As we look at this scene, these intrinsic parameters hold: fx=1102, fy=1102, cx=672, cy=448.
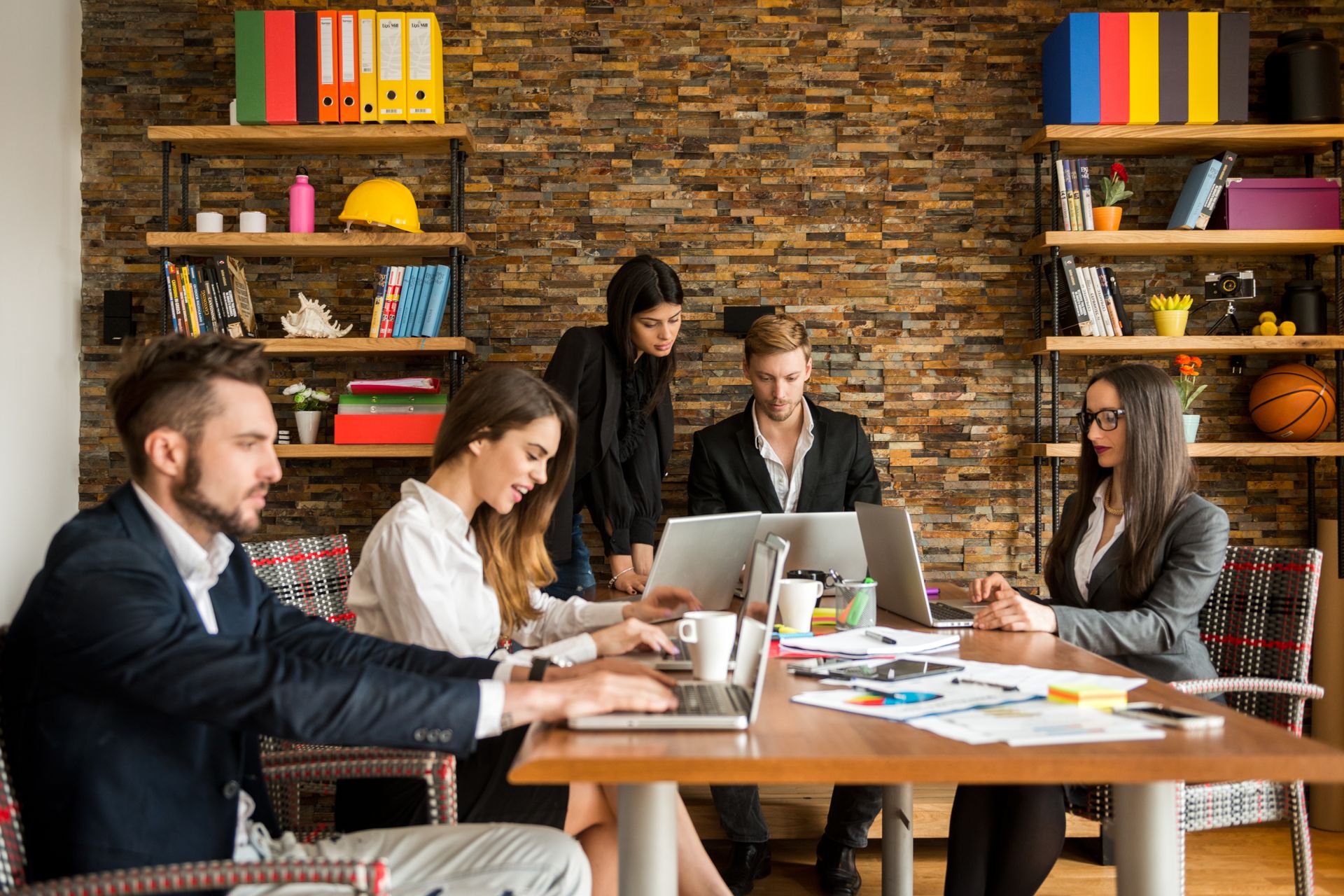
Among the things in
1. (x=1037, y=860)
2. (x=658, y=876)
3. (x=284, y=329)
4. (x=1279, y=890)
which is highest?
(x=284, y=329)

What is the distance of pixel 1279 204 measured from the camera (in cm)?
369

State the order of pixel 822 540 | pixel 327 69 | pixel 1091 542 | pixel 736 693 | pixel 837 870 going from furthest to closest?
1. pixel 327 69
2. pixel 837 870
3. pixel 822 540
4. pixel 1091 542
5. pixel 736 693

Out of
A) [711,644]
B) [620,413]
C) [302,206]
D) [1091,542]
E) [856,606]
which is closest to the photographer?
[711,644]

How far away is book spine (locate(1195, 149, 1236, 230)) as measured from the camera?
3689 mm

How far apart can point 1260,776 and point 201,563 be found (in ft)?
4.36

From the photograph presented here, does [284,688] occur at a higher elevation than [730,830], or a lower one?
higher

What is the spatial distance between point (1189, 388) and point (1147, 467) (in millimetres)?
1531

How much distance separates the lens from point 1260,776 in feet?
4.09

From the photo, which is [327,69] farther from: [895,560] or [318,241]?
[895,560]


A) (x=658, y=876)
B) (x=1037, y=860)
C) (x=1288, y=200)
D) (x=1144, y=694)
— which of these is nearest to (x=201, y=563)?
(x=658, y=876)

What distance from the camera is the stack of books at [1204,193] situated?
368cm

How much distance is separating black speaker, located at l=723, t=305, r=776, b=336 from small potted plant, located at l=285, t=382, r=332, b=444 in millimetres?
1420

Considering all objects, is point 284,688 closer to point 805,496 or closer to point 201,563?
point 201,563

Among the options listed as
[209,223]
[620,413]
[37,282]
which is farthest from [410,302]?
[37,282]
